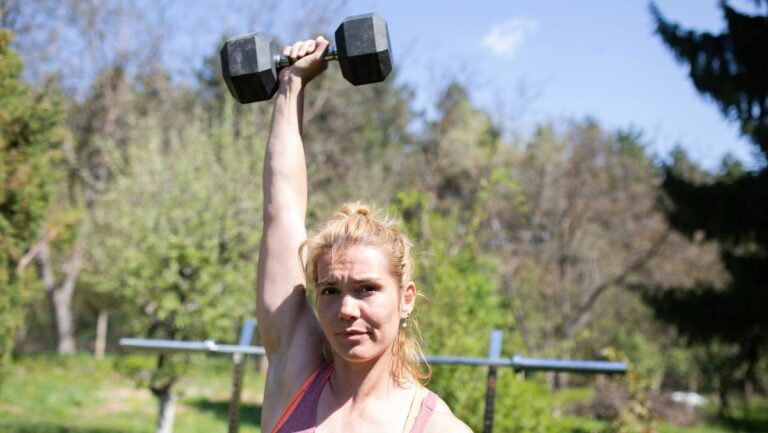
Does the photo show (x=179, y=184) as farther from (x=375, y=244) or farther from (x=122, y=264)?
(x=375, y=244)

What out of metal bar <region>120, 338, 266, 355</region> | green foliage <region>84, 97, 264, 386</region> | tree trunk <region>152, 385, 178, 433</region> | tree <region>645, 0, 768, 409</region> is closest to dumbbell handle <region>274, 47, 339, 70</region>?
metal bar <region>120, 338, 266, 355</region>

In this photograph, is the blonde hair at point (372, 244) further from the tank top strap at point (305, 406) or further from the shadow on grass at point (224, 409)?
the shadow on grass at point (224, 409)

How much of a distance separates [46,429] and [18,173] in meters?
4.06

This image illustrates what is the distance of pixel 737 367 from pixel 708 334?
2.19ft

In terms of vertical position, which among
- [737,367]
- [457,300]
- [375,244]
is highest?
[375,244]

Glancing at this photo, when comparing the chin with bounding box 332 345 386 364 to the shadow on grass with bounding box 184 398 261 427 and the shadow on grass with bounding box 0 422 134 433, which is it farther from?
the shadow on grass with bounding box 184 398 261 427

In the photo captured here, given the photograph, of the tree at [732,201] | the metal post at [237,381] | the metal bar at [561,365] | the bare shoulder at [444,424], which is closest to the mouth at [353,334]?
the bare shoulder at [444,424]

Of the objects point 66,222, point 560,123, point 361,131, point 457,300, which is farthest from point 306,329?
point 361,131

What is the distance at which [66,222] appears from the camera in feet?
29.2

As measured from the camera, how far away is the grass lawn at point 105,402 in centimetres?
957

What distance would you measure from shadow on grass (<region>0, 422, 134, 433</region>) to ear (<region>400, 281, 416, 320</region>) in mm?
8346

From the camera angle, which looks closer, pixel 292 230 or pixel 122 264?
pixel 292 230

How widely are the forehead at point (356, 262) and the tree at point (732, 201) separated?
28.6 feet

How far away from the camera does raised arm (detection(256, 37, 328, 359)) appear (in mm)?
1677
